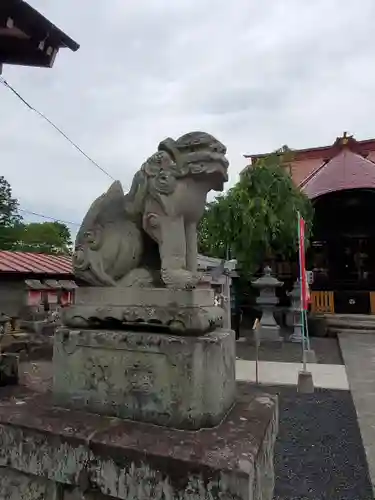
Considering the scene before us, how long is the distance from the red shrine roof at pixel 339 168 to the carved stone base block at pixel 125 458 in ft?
39.4

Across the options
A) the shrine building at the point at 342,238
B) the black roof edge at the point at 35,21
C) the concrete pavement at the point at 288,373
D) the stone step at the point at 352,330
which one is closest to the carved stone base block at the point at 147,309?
the black roof edge at the point at 35,21

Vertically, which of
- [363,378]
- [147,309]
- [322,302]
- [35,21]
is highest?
[35,21]

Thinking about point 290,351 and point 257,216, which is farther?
point 257,216

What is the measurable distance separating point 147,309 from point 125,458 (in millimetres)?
612

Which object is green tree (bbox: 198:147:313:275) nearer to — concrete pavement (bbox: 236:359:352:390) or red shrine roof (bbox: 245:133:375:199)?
red shrine roof (bbox: 245:133:375:199)

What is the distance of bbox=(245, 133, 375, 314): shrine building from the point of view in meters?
13.9

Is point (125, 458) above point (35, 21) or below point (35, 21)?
below

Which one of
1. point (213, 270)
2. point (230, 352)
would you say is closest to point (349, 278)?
point (213, 270)

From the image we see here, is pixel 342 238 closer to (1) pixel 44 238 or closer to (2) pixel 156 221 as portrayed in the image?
(2) pixel 156 221

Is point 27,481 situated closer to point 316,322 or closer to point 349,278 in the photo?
point 316,322

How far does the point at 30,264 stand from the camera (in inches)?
216

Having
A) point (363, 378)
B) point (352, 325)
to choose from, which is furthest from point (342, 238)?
point (363, 378)

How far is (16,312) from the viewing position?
5.12 metres

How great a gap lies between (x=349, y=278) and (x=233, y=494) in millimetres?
15128
